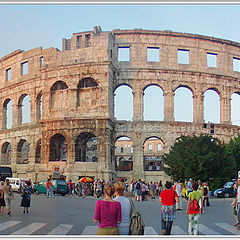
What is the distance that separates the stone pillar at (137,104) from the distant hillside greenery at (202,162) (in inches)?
265

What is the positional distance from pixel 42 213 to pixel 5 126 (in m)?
30.1

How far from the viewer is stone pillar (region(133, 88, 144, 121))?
3572 cm

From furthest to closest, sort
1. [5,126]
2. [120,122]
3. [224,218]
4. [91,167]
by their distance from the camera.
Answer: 1. [5,126]
2. [120,122]
3. [91,167]
4. [224,218]

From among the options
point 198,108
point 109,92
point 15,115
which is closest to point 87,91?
point 109,92

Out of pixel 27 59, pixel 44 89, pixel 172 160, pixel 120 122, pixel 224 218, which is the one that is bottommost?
pixel 224 218

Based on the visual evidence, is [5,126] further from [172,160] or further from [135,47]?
[172,160]

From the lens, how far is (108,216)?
20.6 feet

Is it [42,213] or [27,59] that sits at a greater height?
[27,59]

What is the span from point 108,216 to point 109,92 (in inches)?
1118

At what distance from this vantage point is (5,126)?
43.4 m

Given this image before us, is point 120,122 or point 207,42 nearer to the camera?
point 120,122

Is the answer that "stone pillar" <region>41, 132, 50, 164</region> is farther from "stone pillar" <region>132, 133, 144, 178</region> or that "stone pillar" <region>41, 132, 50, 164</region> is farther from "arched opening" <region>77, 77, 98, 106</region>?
"stone pillar" <region>132, 133, 144, 178</region>

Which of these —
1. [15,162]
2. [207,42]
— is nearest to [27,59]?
[15,162]

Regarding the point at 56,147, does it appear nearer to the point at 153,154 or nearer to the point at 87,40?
the point at 87,40
